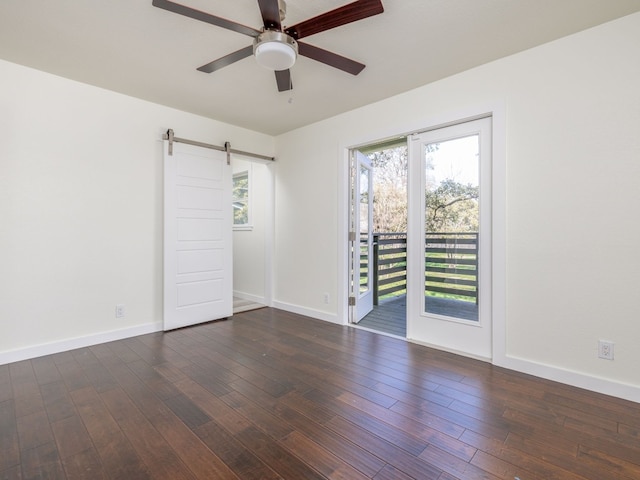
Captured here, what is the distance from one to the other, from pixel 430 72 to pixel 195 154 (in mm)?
2742

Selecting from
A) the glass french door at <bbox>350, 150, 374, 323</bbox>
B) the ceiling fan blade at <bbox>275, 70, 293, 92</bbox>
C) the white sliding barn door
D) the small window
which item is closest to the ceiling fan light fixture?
the ceiling fan blade at <bbox>275, 70, 293, 92</bbox>

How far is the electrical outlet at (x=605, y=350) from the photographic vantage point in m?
2.08

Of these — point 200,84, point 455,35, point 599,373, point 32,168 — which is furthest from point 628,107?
point 32,168

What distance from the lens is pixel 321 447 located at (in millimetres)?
1552

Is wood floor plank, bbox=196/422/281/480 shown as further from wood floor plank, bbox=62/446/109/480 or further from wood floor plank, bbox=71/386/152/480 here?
wood floor plank, bbox=62/446/109/480

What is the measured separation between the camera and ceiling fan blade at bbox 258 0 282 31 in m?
1.56

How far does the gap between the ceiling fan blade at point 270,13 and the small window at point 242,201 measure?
140 inches

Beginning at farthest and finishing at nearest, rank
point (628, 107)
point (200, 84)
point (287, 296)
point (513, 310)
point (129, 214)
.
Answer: point (287, 296) < point (129, 214) < point (200, 84) < point (513, 310) < point (628, 107)

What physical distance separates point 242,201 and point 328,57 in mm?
3608

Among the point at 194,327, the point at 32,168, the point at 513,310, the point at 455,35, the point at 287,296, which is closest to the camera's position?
the point at 455,35

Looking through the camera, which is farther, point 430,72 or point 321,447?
point 430,72

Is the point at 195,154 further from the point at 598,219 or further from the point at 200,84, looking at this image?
the point at 598,219

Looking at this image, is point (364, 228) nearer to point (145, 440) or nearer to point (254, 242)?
point (254, 242)

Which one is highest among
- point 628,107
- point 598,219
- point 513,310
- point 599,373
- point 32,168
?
point 628,107
